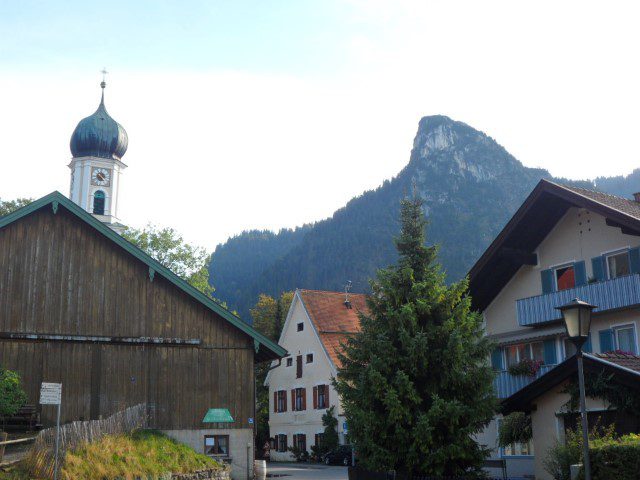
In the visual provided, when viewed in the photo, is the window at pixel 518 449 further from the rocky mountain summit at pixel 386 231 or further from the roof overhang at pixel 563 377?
the rocky mountain summit at pixel 386 231

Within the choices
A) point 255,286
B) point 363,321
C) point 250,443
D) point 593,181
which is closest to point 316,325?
point 250,443

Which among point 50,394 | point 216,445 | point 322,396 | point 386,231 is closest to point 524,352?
point 216,445

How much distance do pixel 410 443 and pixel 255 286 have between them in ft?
433

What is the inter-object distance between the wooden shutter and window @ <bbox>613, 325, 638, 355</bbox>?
271cm

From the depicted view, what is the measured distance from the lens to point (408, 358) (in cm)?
2094

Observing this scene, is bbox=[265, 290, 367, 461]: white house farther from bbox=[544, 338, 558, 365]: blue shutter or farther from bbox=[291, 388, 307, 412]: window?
bbox=[544, 338, 558, 365]: blue shutter

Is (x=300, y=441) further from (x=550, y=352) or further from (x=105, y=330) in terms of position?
(x=105, y=330)

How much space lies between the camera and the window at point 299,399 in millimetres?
52300

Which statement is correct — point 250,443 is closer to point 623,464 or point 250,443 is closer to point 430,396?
point 430,396

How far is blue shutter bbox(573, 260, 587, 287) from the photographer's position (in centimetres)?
2850

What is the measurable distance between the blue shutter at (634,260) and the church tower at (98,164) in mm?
43761

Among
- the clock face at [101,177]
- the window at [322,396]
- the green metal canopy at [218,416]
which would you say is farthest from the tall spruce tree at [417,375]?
the clock face at [101,177]

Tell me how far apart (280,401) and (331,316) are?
7707 millimetres

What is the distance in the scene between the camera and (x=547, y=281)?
98.7 ft
